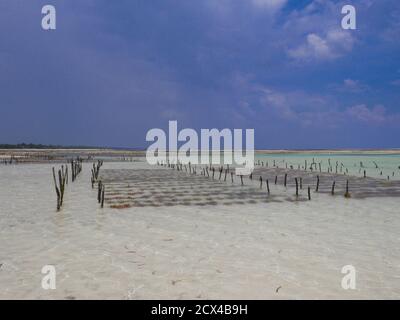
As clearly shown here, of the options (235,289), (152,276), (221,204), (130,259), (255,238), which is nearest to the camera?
(235,289)

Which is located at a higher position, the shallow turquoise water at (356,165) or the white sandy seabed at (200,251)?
the shallow turquoise water at (356,165)

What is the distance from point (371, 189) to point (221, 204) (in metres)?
11.2

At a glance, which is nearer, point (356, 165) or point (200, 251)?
point (200, 251)

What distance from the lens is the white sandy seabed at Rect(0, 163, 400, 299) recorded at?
20.8 ft

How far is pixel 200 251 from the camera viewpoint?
28.8 feet

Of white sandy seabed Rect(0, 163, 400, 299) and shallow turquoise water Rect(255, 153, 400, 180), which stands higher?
shallow turquoise water Rect(255, 153, 400, 180)

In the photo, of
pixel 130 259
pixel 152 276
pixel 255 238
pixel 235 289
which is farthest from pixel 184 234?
pixel 235 289

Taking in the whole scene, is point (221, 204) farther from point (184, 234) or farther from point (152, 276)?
point (152, 276)

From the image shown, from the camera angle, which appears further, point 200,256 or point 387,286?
point 200,256

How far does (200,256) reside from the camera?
8359mm

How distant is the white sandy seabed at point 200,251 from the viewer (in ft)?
20.8

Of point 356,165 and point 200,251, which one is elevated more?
point 356,165
